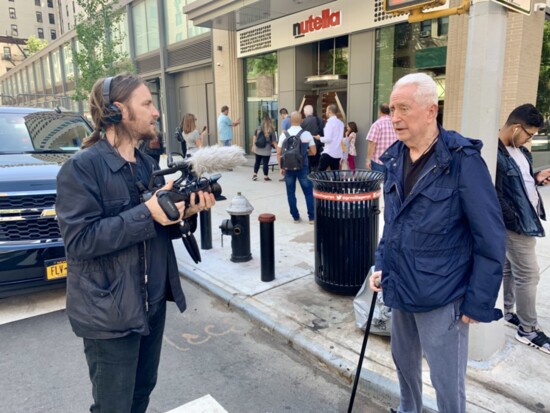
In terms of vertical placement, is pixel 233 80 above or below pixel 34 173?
above

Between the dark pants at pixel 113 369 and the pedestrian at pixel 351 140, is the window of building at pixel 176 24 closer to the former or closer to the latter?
the pedestrian at pixel 351 140

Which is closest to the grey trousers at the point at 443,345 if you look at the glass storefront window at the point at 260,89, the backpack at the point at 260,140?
the backpack at the point at 260,140

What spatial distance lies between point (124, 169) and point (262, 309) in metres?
2.72

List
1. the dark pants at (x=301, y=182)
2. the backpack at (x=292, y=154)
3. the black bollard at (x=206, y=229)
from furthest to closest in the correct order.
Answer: the dark pants at (x=301, y=182) < the backpack at (x=292, y=154) < the black bollard at (x=206, y=229)

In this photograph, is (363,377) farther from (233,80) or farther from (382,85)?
(233,80)

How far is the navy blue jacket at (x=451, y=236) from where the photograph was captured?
1986 mm

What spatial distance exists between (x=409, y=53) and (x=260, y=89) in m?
5.58

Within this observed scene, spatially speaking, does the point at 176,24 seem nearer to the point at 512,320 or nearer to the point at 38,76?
the point at 512,320

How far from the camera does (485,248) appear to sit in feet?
6.54

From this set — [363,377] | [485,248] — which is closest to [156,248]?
[485,248]

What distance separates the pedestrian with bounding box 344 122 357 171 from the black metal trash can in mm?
6230

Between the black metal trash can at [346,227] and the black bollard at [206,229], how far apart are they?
A: 207 cm

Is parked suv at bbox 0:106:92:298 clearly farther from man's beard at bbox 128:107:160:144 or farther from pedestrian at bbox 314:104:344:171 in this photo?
pedestrian at bbox 314:104:344:171

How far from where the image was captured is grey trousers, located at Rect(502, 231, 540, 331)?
334cm
